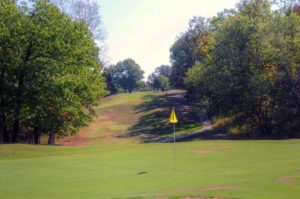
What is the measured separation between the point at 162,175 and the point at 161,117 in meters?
59.9

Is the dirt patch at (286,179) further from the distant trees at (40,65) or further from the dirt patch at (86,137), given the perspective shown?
the dirt patch at (86,137)

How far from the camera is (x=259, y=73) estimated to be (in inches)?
2012

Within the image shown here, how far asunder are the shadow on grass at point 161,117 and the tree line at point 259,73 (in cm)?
1307

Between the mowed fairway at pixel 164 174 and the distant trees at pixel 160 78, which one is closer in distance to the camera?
the mowed fairway at pixel 164 174

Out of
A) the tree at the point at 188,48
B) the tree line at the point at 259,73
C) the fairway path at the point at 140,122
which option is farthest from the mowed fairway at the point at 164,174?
the tree at the point at 188,48

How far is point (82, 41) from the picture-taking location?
153 ft

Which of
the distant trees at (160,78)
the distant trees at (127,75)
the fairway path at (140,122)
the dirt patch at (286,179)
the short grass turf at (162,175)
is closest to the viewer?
the short grass turf at (162,175)

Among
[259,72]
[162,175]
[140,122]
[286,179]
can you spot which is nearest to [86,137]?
[140,122]

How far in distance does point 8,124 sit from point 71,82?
32.2 feet

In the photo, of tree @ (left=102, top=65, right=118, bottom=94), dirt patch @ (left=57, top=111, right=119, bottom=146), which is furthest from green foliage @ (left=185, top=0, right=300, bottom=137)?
tree @ (left=102, top=65, right=118, bottom=94)

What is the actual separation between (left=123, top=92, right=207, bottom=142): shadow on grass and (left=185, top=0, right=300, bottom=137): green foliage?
1324cm

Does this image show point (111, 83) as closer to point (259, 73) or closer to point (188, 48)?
point (188, 48)

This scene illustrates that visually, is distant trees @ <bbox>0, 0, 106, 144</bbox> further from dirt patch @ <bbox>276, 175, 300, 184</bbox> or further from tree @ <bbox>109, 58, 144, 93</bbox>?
tree @ <bbox>109, 58, 144, 93</bbox>

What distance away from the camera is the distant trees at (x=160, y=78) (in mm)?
132375
